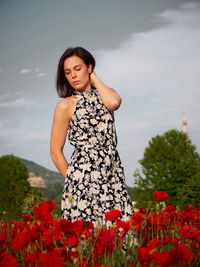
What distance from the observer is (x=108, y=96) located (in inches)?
131

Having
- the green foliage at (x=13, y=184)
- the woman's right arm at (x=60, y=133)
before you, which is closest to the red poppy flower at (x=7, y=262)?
the woman's right arm at (x=60, y=133)

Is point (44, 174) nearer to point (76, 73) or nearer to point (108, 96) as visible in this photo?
point (76, 73)

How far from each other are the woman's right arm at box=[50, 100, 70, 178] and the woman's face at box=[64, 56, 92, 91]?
1.05 ft

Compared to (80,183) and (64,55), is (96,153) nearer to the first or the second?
(80,183)

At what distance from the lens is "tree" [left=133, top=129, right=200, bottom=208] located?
68.1 feet

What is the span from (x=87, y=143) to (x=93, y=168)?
328 millimetres

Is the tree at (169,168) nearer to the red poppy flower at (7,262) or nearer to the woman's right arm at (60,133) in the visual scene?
the woman's right arm at (60,133)

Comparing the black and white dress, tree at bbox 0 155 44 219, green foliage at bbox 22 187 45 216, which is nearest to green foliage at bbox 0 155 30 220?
tree at bbox 0 155 44 219

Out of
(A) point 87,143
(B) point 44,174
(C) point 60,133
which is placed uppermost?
(B) point 44,174

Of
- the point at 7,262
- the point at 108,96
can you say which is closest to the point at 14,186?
the point at 108,96

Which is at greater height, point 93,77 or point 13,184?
point 93,77

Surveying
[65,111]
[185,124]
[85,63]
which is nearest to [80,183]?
[65,111]

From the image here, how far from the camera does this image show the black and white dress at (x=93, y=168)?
2955 mm

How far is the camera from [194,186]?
1977 centimetres
